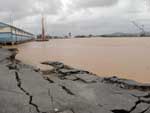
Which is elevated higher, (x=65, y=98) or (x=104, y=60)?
(x=65, y=98)

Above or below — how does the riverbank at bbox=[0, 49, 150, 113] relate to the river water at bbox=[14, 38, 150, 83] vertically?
above

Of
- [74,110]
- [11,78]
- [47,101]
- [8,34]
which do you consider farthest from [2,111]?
[8,34]

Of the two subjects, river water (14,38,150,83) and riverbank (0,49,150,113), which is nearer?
riverbank (0,49,150,113)

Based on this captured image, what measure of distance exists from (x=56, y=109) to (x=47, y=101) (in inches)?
18.4

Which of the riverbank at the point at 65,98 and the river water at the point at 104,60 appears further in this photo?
the river water at the point at 104,60

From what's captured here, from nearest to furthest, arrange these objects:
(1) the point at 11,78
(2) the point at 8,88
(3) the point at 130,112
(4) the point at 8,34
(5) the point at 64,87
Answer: (3) the point at 130,112 → (2) the point at 8,88 → (5) the point at 64,87 → (1) the point at 11,78 → (4) the point at 8,34

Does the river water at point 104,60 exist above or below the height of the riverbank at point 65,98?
below

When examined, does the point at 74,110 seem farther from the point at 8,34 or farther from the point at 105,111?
the point at 8,34

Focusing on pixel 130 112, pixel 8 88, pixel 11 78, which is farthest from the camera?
pixel 11 78

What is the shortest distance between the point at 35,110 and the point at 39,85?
1.93 meters

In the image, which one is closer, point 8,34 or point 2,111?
point 2,111

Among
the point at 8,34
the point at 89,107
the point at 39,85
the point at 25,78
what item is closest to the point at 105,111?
the point at 89,107

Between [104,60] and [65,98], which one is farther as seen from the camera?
[104,60]

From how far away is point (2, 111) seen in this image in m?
4.33
